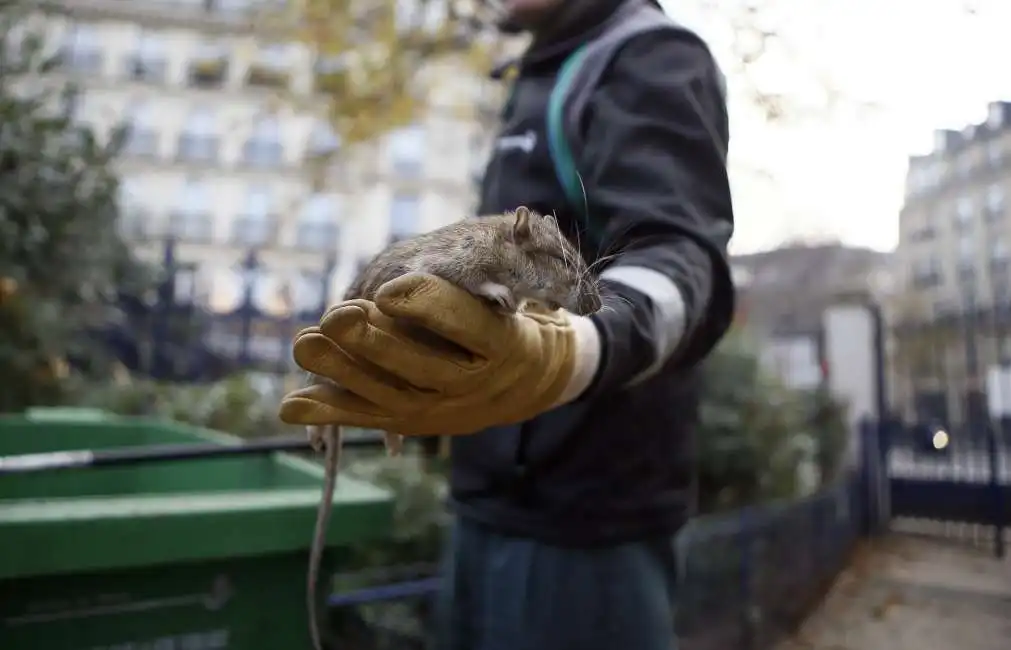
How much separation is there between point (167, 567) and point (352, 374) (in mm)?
544

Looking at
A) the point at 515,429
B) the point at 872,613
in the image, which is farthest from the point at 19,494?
the point at 872,613

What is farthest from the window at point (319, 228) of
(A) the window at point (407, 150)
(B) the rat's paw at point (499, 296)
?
(B) the rat's paw at point (499, 296)

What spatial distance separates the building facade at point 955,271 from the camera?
2.90 feet

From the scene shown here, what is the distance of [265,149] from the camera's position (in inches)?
330

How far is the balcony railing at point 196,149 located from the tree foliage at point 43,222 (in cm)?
648

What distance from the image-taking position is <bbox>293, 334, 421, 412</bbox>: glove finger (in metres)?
0.66

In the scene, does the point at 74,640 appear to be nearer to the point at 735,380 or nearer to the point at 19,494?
the point at 19,494

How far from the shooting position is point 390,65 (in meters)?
3.73

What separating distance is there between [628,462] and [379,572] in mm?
1454

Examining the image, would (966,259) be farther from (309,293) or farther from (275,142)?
(275,142)

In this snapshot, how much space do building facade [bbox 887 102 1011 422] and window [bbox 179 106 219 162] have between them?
328 inches

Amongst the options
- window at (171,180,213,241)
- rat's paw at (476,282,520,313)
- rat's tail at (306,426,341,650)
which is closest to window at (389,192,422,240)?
rat's tail at (306,426,341,650)

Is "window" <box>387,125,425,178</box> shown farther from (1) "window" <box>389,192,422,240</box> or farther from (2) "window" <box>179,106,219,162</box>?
(2) "window" <box>179,106,219,162</box>

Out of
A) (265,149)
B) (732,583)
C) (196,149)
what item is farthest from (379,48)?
(196,149)
